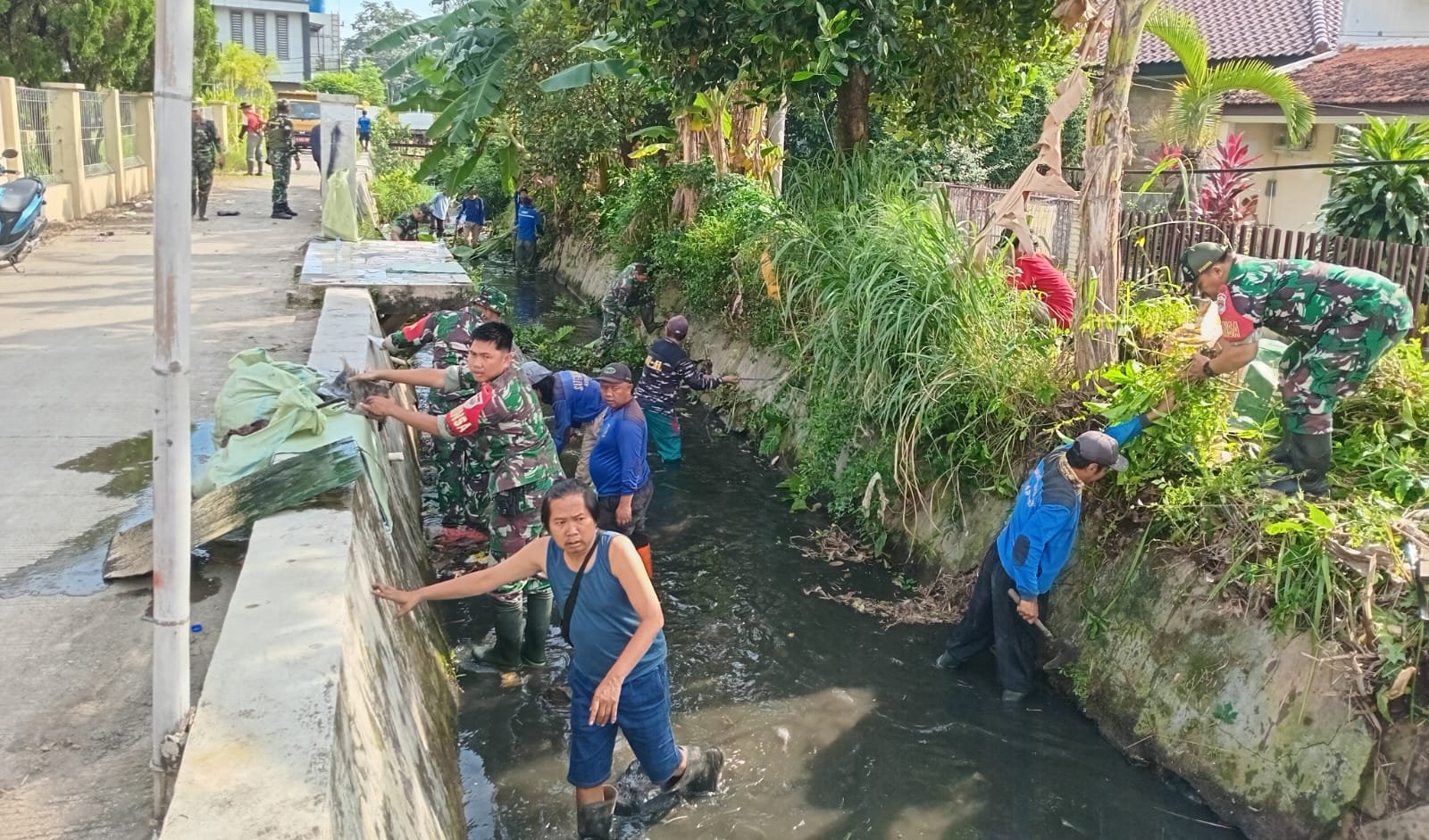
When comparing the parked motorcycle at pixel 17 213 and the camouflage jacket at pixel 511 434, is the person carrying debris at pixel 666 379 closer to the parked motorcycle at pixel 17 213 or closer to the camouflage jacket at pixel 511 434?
the camouflage jacket at pixel 511 434

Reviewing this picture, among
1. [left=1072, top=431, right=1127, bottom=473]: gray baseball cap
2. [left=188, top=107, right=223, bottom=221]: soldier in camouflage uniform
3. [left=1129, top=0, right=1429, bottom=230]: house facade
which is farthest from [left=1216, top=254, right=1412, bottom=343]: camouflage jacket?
[left=188, top=107, right=223, bottom=221]: soldier in camouflage uniform

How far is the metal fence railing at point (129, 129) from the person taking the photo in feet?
66.9

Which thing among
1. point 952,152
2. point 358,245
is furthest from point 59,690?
point 952,152

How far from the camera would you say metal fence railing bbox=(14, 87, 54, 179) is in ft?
47.3

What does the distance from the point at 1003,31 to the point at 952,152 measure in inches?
382

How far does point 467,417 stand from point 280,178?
50.1 feet

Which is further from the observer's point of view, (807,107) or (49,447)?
(807,107)

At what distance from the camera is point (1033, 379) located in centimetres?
714

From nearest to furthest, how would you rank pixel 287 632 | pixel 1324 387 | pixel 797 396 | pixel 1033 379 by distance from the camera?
pixel 287 632 → pixel 1324 387 → pixel 1033 379 → pixel 797 396

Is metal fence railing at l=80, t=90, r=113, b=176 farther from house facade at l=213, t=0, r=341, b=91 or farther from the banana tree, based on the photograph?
house facade at l=213, t=0, r=341, b=91

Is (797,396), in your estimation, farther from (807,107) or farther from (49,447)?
(49,447)

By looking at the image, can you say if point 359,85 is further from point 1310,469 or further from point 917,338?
point 1310,469

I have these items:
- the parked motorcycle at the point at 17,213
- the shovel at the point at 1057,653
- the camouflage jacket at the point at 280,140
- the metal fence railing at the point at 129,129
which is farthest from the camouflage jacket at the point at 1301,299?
the metal fence railing at the point at 129,129

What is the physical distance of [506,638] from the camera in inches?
236
